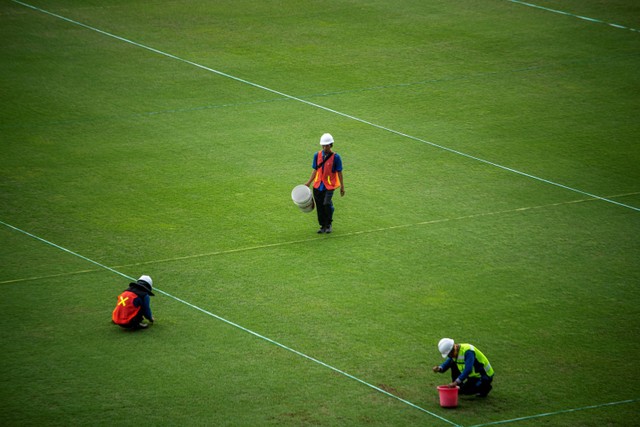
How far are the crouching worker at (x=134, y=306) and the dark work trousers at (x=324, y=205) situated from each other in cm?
404

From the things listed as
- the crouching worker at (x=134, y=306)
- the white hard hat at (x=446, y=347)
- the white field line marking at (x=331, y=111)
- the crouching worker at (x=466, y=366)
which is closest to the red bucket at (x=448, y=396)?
the crouching worker at (x=466, y=366)

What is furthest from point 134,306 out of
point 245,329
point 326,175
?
point 326,175

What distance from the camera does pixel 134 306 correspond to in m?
13.2

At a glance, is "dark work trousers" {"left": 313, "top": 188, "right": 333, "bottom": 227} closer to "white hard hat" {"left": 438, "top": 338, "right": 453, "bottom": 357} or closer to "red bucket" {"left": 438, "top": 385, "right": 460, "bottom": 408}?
"white hard hat" {"left": 438, "top": 338, "right": 453, "bottom": 357}

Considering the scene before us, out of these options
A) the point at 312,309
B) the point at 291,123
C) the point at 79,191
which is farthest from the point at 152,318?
the point at 291,123

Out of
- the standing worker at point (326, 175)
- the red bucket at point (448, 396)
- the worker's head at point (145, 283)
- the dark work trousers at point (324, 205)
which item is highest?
the standing worker at point (326, 175)

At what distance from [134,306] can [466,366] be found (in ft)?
14.7

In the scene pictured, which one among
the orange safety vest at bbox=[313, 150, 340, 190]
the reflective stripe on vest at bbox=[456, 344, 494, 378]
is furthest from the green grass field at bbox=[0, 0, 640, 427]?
the orange safety vest at bbox=[313, 150, 340, 190]

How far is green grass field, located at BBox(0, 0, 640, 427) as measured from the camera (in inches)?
479

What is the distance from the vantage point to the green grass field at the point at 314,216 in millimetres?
12156

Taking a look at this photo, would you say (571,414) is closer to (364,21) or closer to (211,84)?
(211,84)

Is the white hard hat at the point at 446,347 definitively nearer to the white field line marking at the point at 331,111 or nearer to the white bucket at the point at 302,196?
the white bucket at the point at 302,196

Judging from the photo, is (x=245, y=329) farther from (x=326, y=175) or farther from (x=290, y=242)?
(x=326, y=175)

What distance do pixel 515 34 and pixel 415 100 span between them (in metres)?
6.20
